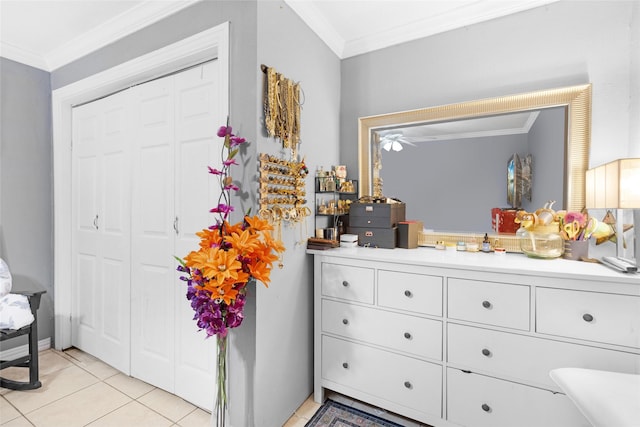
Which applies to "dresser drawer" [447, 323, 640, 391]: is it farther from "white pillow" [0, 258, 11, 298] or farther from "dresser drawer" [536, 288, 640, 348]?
"white pillow" [0, 258, 11, 298]

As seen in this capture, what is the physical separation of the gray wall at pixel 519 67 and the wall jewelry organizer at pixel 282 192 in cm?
68

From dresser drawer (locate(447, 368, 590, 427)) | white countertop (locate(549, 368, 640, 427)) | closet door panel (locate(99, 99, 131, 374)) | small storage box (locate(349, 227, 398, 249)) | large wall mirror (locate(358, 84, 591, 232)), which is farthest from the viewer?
closet door panel (locate(99, 99, 131, 374))

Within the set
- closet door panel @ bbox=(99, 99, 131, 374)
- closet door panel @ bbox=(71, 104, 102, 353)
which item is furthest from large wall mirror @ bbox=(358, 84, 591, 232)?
closet door panel @ bbox=(71, 104, 102, 353)

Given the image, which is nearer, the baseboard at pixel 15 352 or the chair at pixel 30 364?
the chair at pixel 30 364

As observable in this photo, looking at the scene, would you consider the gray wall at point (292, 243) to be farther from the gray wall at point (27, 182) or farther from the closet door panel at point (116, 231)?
the gray wall at point (27, 182)

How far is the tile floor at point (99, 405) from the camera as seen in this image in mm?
1794

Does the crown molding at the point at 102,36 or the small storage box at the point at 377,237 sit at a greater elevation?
the crown molding at the point at 102,36

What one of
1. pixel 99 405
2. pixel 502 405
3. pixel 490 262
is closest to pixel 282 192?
pixel 490 262

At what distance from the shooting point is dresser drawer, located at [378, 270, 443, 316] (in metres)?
1.59

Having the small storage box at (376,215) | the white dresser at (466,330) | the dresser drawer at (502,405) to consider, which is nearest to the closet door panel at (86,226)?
the white dresser at (466,330)

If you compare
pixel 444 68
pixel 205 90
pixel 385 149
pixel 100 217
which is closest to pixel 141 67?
pixel 205 90

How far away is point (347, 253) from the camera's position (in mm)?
1838

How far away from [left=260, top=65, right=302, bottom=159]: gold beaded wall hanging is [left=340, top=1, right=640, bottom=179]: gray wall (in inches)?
26.7

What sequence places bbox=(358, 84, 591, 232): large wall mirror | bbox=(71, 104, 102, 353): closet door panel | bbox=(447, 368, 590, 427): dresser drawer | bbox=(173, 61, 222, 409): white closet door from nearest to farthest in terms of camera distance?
bbox=(447, 368, 590, 427): dresser drawer, bbox=(358, 84, 591, 232): large wall mirror, bbox=(173, 61, 222, 409): white closet door, bbox=(71, 104, 102, 353): closet door panel
